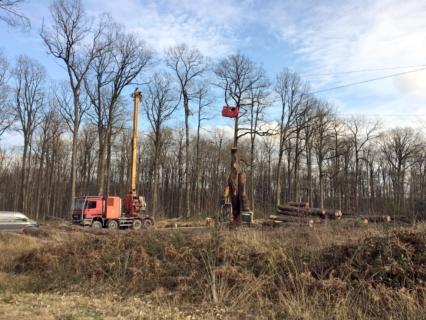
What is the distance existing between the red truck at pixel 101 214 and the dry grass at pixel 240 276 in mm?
19831

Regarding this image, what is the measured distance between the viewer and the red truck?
1241 inches

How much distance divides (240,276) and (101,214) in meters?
25.3

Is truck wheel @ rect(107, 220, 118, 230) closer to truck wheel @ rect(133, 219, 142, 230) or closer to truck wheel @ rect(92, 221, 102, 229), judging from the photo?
truck wheel @ rect(92, 221, 102, 229)

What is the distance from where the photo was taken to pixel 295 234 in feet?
34.2

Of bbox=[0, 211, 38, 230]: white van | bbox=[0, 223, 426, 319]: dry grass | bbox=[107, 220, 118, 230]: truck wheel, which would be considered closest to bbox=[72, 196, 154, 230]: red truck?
bbox=[107, 220, 118, 230]: truck wheel

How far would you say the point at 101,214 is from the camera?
32.1 meters

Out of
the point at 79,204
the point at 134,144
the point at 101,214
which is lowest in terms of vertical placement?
the point at 101,214

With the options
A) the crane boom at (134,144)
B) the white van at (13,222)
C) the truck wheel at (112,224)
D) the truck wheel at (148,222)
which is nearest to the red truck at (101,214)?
the truck wheel at (112,224)

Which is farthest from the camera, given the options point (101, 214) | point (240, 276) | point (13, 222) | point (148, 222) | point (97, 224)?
point (148, 222)

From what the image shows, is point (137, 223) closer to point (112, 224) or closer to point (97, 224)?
point (112, 224)

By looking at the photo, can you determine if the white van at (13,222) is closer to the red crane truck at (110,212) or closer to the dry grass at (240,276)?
the red crane truck at (110,212)

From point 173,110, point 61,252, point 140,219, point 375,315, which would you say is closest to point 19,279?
point 61,252

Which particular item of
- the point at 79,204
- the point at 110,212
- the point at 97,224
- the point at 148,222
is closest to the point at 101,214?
the point at 110,212

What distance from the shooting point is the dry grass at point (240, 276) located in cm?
701
